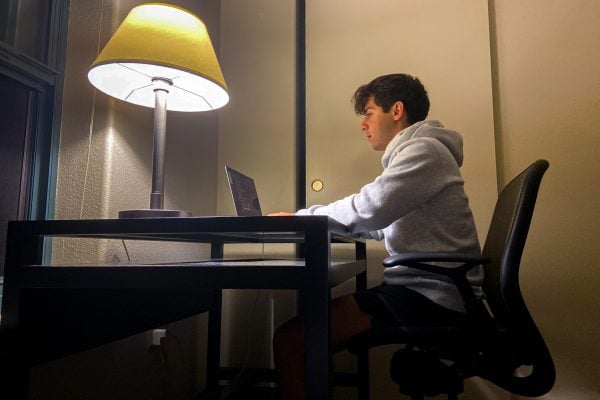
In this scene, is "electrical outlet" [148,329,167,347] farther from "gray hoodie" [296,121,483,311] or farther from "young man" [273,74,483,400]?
"gray hoodie" [296,121,483,311]

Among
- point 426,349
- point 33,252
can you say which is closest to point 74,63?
point 33,252

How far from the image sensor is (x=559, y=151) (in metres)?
1.69

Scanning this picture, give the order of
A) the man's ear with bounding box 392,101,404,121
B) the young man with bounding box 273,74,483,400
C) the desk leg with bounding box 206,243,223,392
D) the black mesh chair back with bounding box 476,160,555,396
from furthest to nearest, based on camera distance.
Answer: the desk leg with bounding box 206,243,223,392
the man's ear with bounding box 392,101,404,121
the young man with bounding box 273,74,483,400
the black mesh chair back with bounding box 476,160,555,396

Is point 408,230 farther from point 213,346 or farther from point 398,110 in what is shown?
point 213,346

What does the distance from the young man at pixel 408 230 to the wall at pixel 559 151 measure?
0.74 meters

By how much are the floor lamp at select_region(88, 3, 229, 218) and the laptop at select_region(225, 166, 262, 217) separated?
0.60 ft

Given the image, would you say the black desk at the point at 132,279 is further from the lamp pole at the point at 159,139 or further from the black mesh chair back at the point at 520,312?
the black mesh chair back at the point at 520,312

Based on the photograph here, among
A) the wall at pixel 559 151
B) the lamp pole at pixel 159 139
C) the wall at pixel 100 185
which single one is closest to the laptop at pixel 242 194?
the lamp pole at pixel 159 139

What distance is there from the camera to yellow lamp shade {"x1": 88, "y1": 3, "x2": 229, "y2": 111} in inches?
39.6

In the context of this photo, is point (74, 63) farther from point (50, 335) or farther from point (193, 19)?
point (50, 335)

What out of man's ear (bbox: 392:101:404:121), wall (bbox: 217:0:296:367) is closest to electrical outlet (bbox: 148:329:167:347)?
wall (bbox: 217:0:296:367)

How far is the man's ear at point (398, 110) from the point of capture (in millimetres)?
1336

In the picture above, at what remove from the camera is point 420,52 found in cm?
183

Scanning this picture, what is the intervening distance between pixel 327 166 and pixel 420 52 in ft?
2.18
